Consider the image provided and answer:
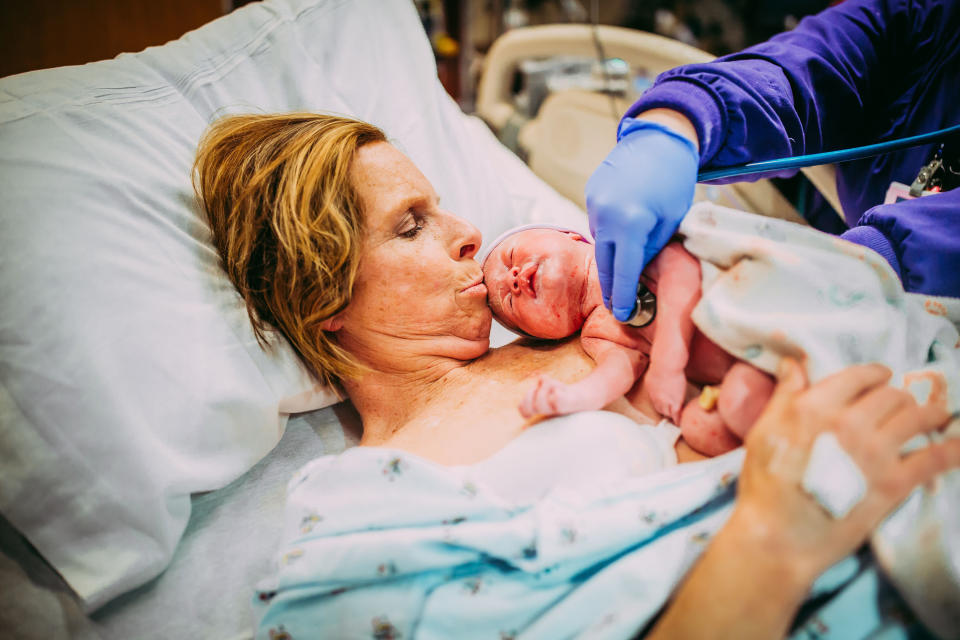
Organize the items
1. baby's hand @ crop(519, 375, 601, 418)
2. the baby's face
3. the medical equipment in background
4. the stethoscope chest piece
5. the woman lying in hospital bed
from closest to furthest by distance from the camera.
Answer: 1. the woman lying in hospital bed
2. baby's hand @ crop(519, 375, 601, 418)
3. the stethoscope chest piece
4. the baby's face
5. the medical equipment in background

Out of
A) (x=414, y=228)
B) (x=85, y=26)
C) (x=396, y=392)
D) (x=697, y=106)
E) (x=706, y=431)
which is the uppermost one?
(x=85, y=26)

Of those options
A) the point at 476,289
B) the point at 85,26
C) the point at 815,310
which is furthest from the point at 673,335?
the point at 85,26

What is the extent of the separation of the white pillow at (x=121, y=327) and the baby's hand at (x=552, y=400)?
0.58 metres

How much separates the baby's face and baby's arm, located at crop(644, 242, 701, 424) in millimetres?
207

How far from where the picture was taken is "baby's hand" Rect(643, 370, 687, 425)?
968mm

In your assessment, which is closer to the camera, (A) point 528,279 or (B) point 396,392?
(A) point 528,279

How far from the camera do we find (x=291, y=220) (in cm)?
116

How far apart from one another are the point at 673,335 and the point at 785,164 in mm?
455

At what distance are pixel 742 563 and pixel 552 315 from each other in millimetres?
579

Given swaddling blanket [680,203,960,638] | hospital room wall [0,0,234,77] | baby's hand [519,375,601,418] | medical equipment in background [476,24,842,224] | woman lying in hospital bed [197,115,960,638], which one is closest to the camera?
woman lying in hospital bed [197,115,960,638]

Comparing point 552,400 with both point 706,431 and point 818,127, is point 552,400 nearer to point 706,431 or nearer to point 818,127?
point 706,431

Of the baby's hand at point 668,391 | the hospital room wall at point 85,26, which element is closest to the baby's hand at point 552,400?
the baby's hand at point 668,391

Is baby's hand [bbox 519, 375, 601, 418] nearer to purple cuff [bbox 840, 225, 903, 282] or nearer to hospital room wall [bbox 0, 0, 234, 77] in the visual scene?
purple cuff [bbox 840, 225, 903, 282]

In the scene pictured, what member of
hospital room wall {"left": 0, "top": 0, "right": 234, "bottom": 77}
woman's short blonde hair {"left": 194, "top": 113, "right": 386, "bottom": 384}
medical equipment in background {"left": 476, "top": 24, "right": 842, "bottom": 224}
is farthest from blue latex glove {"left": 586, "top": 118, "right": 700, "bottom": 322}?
hospital room wall {"left": 0, "top": 0, "right": 234, "bottom": 77}
